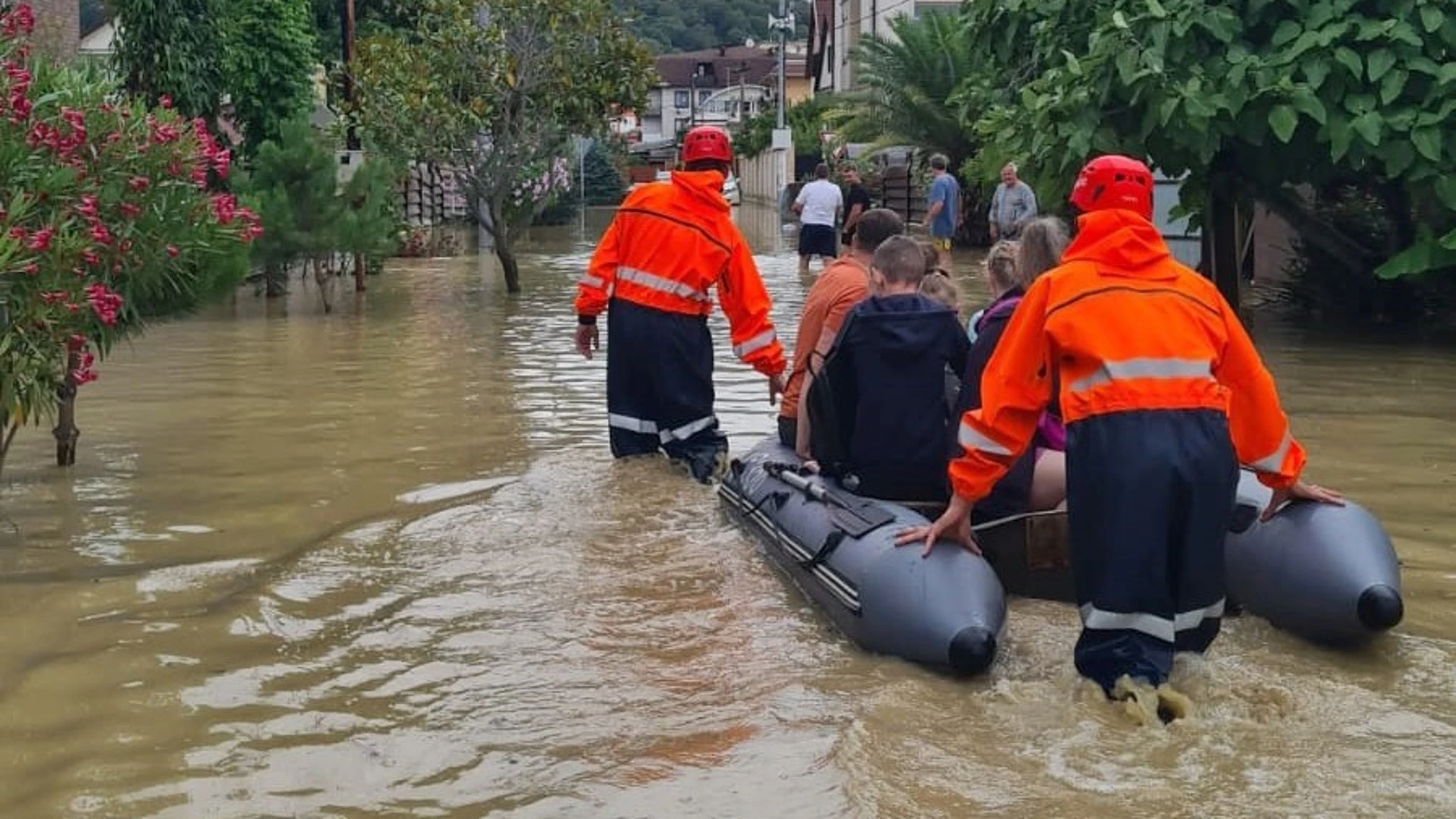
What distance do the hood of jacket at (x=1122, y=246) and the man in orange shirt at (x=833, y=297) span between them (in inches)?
91.0

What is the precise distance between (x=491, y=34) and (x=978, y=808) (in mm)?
17247

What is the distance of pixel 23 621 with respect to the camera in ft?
21.5

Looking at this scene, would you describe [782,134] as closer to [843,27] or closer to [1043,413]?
[843,27]

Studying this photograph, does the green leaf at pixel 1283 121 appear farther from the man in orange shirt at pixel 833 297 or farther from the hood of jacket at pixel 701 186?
the man in orange shirt at pixel 833 297

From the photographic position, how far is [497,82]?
20938 millimetres

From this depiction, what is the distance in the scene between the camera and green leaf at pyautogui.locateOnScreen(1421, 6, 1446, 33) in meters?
13.1

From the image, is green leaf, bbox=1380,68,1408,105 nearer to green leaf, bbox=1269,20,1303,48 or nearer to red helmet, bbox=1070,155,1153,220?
green leaf, bbox=1269,20,1303,48

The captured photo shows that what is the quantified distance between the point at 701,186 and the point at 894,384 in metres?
2.69

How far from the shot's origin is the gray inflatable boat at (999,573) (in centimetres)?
Answer: 582

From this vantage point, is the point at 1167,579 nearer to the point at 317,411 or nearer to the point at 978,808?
the point at 978,808

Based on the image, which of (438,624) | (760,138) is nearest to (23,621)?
(438,624)

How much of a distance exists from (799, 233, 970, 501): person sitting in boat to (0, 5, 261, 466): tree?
10.3ft

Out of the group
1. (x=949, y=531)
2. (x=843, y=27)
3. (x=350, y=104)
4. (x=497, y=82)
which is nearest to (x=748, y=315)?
(x=949, y=531)

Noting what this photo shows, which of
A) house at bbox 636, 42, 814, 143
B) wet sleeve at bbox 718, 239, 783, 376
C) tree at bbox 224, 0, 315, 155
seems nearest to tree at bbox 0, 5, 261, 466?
wet sleeve at bbox 718, 239, 783, 376
